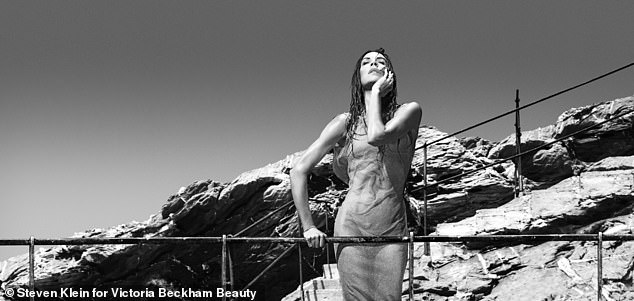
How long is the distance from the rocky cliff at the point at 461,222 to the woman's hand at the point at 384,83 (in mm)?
2588

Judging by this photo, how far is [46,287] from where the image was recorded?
9.52m

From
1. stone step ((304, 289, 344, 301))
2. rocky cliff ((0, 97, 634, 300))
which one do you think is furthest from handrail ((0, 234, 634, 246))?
stone step ((304, 289, 344, 301))

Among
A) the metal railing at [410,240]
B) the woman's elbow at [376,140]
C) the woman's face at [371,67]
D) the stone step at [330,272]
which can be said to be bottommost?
the stone step at [330,272]

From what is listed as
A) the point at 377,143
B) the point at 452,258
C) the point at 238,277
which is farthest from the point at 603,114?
the point at 377,143

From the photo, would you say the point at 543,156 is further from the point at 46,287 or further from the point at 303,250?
the point at 46,287

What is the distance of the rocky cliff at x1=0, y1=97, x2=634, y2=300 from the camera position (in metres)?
5.64

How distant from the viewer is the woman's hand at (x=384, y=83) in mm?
3133

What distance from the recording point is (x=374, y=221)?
10.0 feet

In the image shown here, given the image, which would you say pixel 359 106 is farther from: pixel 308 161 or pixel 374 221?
pixel 374 221

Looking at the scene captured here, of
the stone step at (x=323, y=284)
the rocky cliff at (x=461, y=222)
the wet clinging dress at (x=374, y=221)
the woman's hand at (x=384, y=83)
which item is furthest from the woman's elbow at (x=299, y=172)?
the stone step at (x=323, y=284)

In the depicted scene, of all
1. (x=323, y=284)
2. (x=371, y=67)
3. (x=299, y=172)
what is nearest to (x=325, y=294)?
(x=323, y=284)

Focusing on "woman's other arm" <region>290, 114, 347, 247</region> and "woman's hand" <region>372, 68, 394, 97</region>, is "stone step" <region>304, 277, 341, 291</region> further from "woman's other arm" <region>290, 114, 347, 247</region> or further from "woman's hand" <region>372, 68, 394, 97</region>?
"woman's hand" <region>372, 68, 394, 97</region>

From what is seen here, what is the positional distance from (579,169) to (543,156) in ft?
2.08

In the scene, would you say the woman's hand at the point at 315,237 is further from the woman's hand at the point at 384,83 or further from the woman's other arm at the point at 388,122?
the woman's hand at the point at 384,83
